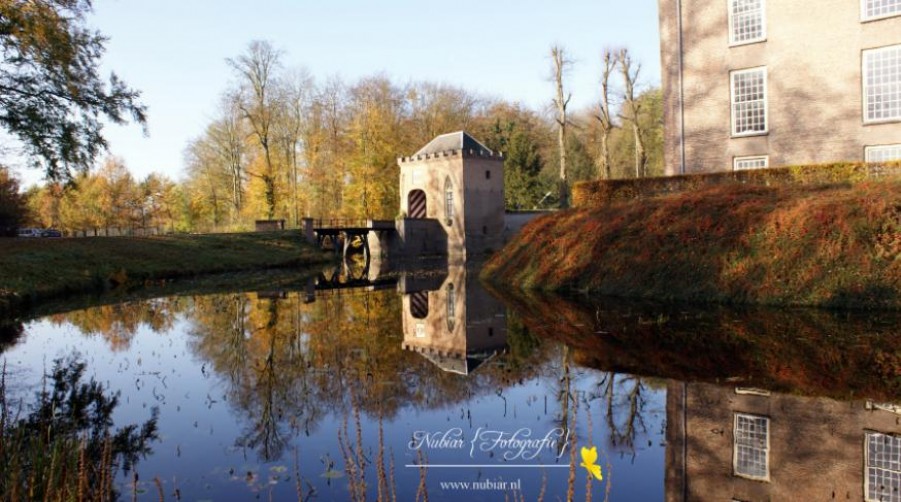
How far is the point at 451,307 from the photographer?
16609 mm

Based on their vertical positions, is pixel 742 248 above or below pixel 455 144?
below

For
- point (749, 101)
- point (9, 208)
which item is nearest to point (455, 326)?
point (749, 101)

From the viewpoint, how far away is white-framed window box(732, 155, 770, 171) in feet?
78.1

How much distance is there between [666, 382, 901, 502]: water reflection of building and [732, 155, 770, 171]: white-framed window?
19324 mm

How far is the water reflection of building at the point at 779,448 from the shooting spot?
16.5ft

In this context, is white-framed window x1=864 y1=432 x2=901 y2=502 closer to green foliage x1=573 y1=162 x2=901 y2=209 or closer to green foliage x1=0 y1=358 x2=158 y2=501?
green foliage x1=0 y1=358 x2=158 y2=501

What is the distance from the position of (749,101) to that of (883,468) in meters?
21.9

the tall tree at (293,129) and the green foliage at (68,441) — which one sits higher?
the tall tree at (293,129)

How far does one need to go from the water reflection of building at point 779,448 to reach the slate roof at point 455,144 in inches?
1340

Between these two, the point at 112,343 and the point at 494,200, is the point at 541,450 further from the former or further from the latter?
the point at 494,200

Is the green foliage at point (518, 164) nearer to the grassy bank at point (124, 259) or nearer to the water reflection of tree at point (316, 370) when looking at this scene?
the grassy bank at point (124, 259)

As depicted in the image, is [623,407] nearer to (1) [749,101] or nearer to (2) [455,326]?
(2) [455,326]

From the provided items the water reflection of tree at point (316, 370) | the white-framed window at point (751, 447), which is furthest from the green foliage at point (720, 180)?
the white-framed window at point (751, 447)

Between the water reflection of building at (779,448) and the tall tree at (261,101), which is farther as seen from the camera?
the tall tree at (261,101)
